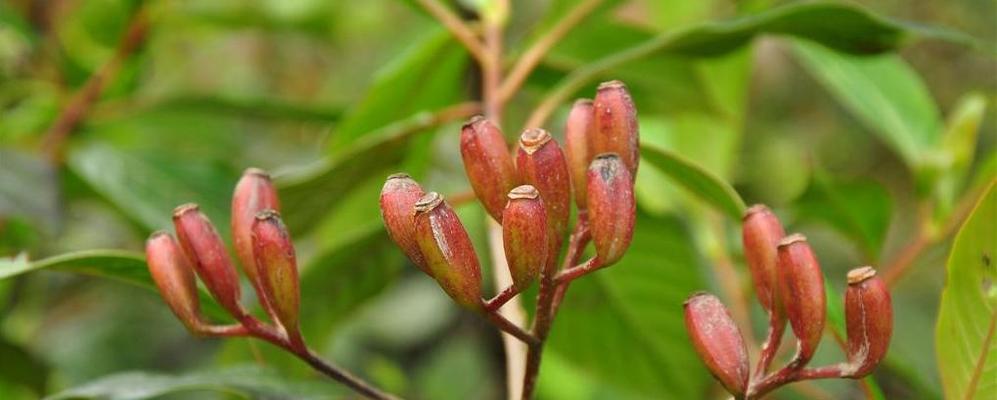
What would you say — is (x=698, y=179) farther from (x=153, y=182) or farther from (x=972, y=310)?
(x=153, y=182)

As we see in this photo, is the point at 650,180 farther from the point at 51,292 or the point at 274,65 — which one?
the point at 274,65

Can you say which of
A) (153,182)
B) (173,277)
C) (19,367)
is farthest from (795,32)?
(19,367)

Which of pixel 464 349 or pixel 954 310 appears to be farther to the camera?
pixel 464 349

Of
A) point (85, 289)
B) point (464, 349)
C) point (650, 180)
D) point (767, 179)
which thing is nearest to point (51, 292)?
point (85, 289)

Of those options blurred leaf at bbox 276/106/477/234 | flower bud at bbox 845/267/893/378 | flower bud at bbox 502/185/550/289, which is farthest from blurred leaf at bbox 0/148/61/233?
flower bud at bbox 845/267/893/378

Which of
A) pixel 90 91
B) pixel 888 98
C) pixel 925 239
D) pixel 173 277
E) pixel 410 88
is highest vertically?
pixel 90 91

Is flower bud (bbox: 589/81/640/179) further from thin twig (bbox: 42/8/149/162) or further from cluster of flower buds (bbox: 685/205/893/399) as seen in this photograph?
thin twig (bbox: 42/8/149/162)
